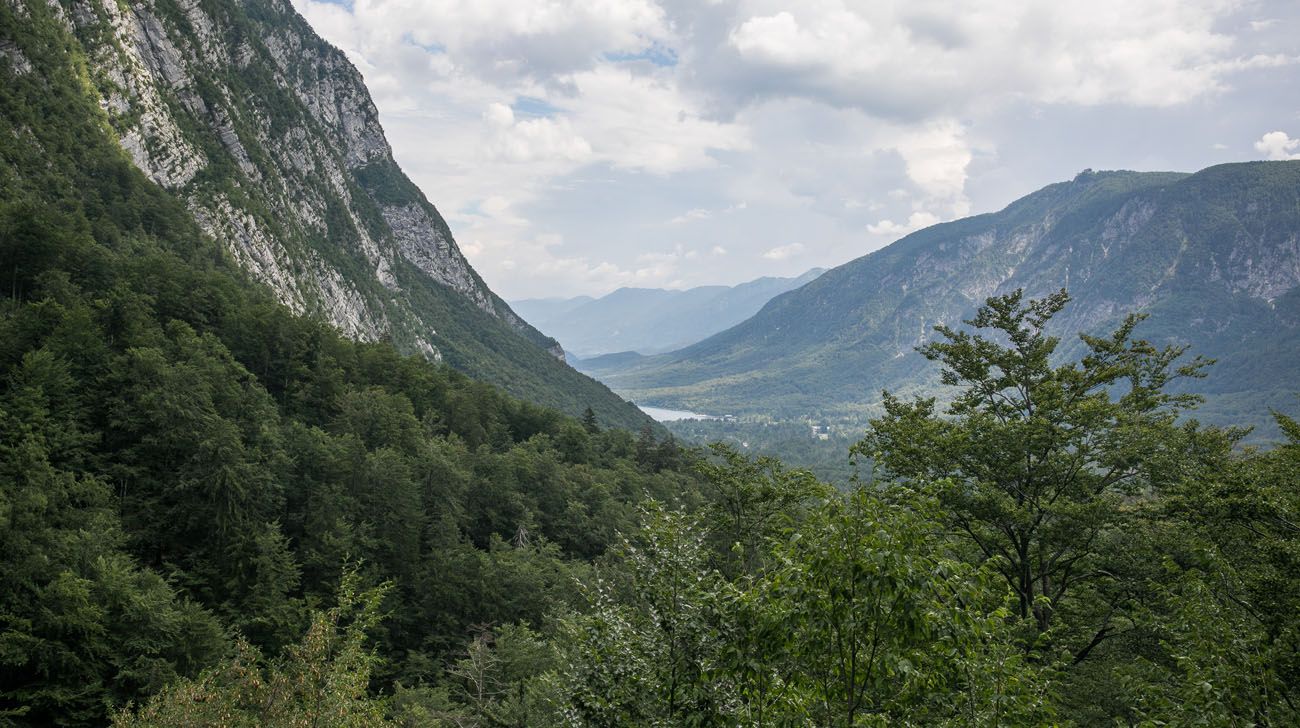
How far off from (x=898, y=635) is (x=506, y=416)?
83.9 meters

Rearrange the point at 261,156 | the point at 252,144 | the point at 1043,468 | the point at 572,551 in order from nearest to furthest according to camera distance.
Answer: the point at 1043,468
the point at 572,551
the point at 252,144
the point at 261,156

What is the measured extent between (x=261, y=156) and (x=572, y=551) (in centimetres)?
12255

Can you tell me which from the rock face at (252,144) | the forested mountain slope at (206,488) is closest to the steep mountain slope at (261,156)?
the rock face at (252,144)

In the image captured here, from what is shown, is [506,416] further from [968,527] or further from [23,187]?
[968,527]

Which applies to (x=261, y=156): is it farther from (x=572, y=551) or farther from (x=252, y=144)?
(x=572, y=551)

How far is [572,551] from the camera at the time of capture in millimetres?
60625

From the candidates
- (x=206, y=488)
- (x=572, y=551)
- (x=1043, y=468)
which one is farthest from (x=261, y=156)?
(x=1043, y=468)

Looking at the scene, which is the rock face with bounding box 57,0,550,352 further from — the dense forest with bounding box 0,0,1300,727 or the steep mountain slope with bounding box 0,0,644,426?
the dense forest with bounding box 0,0,1300,727

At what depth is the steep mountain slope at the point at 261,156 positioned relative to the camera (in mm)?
96562

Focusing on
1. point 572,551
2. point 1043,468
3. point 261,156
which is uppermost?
point 261,156

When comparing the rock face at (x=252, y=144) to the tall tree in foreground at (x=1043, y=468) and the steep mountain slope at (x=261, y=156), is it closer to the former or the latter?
the steep mountain slope at (x=261, y=156)

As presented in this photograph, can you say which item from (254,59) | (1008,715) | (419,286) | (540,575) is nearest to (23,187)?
(540,575)

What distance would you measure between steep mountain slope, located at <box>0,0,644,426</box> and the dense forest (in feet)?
116

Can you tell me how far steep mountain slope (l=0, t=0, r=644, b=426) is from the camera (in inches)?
3802
